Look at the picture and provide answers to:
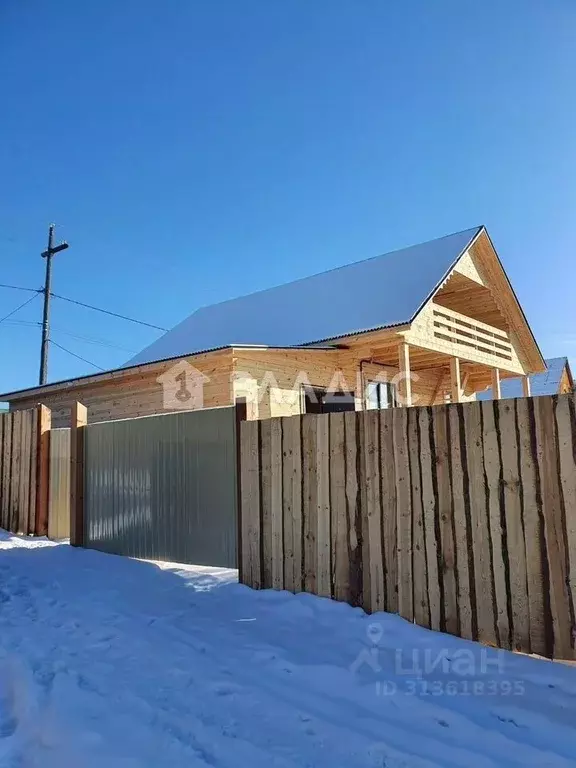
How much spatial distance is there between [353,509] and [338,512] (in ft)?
0.53

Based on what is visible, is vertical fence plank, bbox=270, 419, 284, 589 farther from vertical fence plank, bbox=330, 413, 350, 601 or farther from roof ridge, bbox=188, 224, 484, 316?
roof ridge, bbox=188, 224, 484, 316

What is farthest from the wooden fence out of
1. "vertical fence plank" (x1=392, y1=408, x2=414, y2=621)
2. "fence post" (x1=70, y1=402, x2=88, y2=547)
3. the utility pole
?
the utility pole

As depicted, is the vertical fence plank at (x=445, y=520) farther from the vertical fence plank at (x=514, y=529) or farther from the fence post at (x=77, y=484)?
the fence post at (x=77, y=484)

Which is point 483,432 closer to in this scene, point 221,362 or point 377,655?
point 377,655

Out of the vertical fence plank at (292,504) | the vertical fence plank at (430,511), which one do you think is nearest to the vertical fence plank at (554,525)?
the vertical fence plank at (430,511)

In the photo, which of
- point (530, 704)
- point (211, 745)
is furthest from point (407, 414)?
point (211, 745)

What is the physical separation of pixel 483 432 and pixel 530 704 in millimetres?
1658

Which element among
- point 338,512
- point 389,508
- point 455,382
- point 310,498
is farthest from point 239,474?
point 455,382

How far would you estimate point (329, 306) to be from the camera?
45.2 ft

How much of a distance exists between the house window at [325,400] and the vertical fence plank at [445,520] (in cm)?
762

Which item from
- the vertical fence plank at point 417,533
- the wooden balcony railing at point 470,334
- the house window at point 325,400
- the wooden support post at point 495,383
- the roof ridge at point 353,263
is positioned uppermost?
the roof ridge at point 353,263

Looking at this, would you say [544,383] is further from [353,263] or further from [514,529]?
[514,529]

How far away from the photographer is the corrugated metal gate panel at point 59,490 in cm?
830

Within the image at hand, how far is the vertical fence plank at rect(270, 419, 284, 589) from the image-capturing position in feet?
15.9
